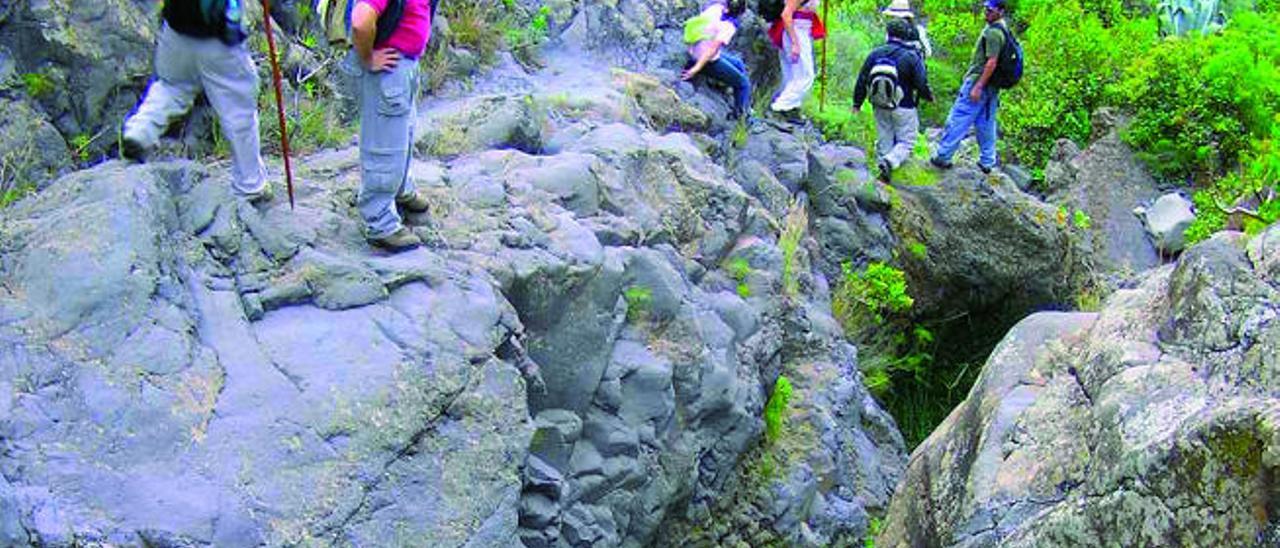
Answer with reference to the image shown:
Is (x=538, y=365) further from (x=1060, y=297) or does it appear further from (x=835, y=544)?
(x=1060, y=297)

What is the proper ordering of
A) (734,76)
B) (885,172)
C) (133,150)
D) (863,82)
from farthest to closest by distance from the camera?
(885,172) < (863,82) < (734,76) < (133,150)

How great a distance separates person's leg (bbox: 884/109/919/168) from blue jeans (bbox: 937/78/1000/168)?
357 millimetres

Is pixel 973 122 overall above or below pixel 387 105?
below

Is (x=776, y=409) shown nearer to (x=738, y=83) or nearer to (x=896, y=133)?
(x=738, y=83)

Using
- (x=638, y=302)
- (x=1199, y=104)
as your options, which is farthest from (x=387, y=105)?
(x=1199, y=104)

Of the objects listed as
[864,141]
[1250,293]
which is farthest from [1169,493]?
[864,141]

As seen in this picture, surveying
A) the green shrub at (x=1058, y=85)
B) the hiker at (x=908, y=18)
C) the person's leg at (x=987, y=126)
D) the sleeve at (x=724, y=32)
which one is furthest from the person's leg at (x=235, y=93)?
the green shrub at (x=1058, y=85)

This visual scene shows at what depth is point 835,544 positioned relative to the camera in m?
9.05

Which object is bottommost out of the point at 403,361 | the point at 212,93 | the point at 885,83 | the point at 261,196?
the point at 885,83

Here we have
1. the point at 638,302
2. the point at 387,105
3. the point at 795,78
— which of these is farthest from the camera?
the point at 795,78

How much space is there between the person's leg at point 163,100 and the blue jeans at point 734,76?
608 cm

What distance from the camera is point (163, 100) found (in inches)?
262

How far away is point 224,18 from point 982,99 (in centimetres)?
828

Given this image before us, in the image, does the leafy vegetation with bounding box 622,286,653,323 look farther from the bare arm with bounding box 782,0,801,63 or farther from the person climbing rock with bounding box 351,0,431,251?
the bare arm with bounding box 782,0,801,63
